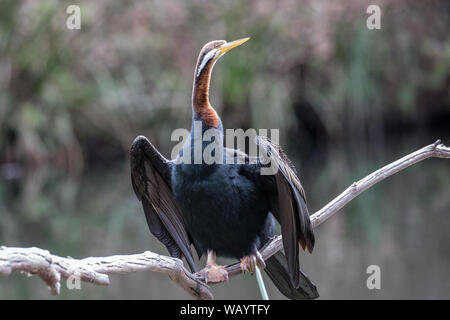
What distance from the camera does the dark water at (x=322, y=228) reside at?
8.26 m

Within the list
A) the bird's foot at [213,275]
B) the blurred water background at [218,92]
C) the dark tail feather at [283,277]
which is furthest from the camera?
the blurred water background at [218,92]

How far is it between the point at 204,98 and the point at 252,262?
91cm

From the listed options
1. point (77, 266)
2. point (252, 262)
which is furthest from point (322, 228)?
point (77, 266)

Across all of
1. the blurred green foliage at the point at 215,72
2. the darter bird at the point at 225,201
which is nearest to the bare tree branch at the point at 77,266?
the darter bird at the point at 225,201

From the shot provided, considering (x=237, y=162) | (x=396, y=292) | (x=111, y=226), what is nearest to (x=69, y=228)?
(x=111, y=226)

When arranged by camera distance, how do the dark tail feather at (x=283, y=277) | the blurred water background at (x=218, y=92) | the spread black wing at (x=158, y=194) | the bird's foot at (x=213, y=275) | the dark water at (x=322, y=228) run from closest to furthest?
the bird's foot at (x=213, y=275)
the dark tail feather at (x=283, y=277)
the spread black wing at (x=158, y=194)
the dark water at (x=322, y=228)
the blurred water background at (x=218, y=92)

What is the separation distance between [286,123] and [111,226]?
6.41 m

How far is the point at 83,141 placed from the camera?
17297 millimetres

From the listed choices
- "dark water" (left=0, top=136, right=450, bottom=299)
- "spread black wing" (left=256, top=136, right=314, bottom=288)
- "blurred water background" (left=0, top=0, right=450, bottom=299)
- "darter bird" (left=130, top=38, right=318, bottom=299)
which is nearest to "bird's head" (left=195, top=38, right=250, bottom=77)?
"darter bird" (left=130, top=38, right=318, bottom=299)

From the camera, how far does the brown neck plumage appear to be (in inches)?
148

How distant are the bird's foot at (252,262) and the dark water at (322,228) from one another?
13.4 feet

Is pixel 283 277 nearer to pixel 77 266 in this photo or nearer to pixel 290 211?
pixel 290 211

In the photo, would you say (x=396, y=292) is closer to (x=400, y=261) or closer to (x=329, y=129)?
(x=400, y=261)

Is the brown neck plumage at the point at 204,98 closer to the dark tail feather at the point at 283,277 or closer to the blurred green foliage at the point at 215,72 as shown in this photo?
the dark tail feather at the point at 283,277
